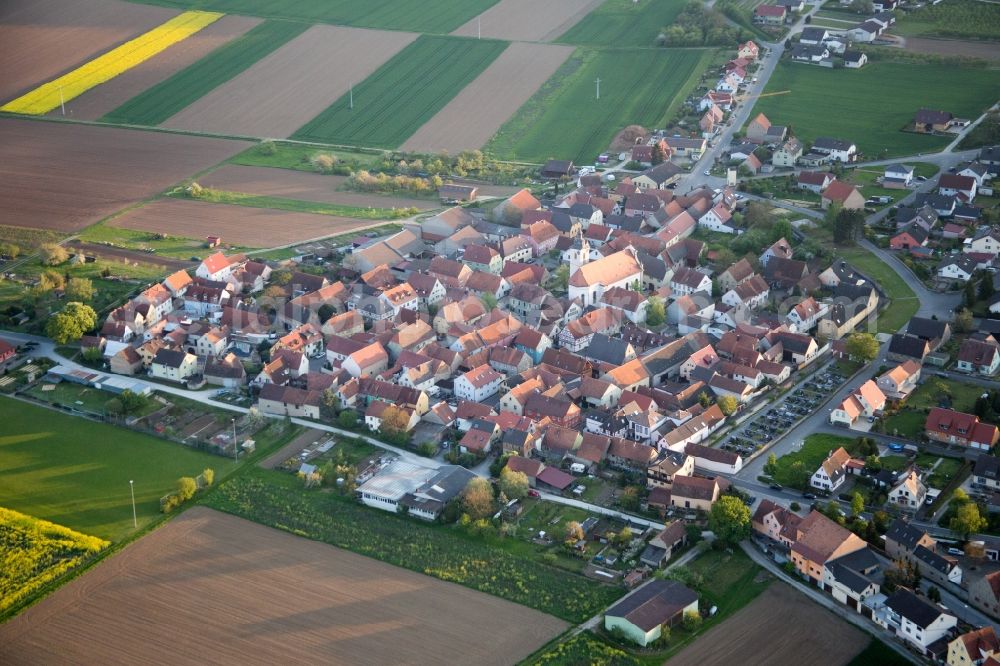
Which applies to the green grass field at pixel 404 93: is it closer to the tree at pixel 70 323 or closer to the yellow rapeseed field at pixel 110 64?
the yellow rapeseed field at pixel 110 64

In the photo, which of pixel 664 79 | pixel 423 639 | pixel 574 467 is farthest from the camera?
pixel 664 79

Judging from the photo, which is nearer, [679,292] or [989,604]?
[989,604]

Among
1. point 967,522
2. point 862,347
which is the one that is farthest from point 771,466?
point 862,347

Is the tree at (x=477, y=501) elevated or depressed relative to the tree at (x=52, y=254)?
depressed

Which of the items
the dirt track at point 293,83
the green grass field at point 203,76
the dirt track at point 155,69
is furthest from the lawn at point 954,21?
the dirt track at point 155,69

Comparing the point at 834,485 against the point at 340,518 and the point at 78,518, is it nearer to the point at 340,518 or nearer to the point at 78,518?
the point at 340,518

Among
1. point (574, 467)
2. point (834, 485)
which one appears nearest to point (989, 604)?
point (834, 485)
